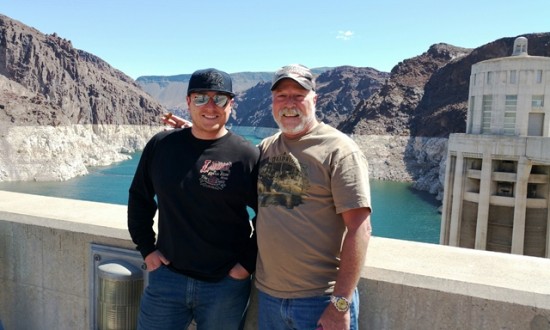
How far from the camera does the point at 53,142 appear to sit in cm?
9644

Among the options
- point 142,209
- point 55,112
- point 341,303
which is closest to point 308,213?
point 341,303

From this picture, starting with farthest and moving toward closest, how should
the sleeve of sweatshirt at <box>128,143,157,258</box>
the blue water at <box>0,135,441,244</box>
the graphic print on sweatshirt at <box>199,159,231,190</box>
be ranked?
the blue water at <box>0,135,441,244</box>, the sleeve of sweatshirt at <box>128,143,157,258</box>, the graphic print on sweatshirt at <box>199,159,231,190</box>

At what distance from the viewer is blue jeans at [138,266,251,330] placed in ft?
9.82

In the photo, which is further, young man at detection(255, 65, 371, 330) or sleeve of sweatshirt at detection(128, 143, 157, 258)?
sleeve of sweatshirt at detection(128, 143, 157, 258)

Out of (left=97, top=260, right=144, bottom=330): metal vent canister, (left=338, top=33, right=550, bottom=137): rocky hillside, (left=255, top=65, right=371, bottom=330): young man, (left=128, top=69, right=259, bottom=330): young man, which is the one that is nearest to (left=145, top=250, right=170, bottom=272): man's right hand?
(left=128, top=69, right=259, bottom=330): young man

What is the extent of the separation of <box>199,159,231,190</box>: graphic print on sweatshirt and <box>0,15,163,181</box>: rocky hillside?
8888cm

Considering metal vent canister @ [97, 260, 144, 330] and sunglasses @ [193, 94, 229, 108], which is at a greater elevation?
sunglasses @ [193, 94, 229, 108]

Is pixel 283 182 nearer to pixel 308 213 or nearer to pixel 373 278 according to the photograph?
pixel 308 213

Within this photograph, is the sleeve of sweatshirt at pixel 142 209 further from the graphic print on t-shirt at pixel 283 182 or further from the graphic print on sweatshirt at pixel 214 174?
the graphic print on t-shirt at pixel 283 182

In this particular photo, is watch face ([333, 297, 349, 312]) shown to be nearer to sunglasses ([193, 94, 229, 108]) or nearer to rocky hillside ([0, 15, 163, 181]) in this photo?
sunglasses ([193, 94, 229, 108])

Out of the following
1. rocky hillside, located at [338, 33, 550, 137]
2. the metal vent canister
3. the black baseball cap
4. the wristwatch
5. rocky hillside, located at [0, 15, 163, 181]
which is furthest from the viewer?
rocky hillside, located at [338, 33, 550, 137]

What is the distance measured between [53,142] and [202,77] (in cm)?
10304

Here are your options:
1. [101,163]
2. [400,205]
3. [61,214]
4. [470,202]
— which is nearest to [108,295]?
[61,214]

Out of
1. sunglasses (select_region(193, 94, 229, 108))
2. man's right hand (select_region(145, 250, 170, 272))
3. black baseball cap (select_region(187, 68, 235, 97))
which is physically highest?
black baseball cap (select_region(187, 68, 235, 97))
